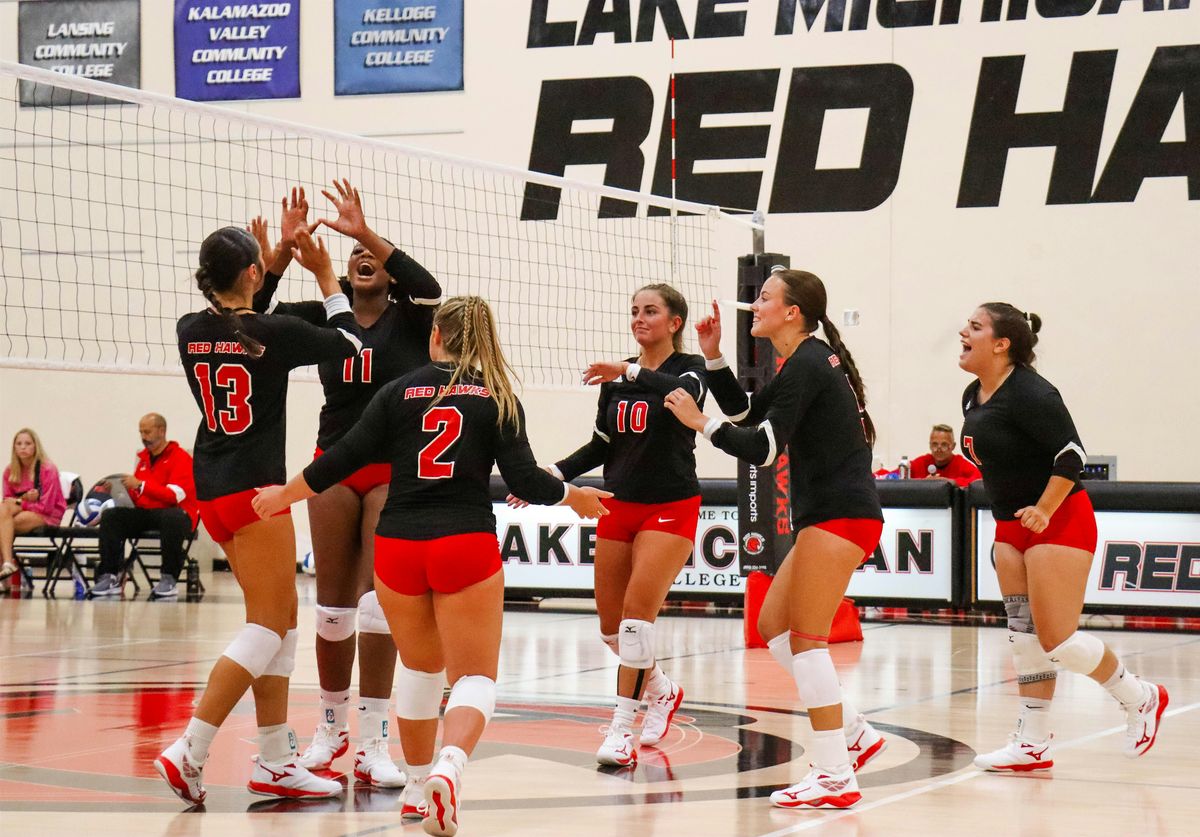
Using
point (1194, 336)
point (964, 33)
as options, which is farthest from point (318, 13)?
point (1194, 336)

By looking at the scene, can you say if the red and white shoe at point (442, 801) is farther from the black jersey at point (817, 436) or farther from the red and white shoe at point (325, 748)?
the black jersey at point (817, 436)

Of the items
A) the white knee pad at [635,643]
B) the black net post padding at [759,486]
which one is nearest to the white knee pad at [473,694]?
the white knee pad at [635,643]

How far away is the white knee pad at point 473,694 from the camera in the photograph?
13.6ft

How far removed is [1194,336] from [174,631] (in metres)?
9.79

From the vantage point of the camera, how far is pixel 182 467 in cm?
1359

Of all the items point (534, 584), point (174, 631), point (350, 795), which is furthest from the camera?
point (534, 584)

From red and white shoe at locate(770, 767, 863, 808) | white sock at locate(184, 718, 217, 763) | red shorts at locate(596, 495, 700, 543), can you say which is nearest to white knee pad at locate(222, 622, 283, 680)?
white sock at locate(184, 718, 217, 763)

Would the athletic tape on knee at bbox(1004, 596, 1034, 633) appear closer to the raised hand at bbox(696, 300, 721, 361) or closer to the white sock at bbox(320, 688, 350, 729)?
the raised hand at bbox(696, 300, 721, 361)

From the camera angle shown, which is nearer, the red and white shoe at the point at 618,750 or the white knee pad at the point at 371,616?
the white knee pad at the point at 371,616

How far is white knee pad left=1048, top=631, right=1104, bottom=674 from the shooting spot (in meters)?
5.35

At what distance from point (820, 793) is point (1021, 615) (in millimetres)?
1294

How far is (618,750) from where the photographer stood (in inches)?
212

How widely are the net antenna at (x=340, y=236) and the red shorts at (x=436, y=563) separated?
A: 9.27m

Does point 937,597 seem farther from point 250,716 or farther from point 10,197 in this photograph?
point 10,197
